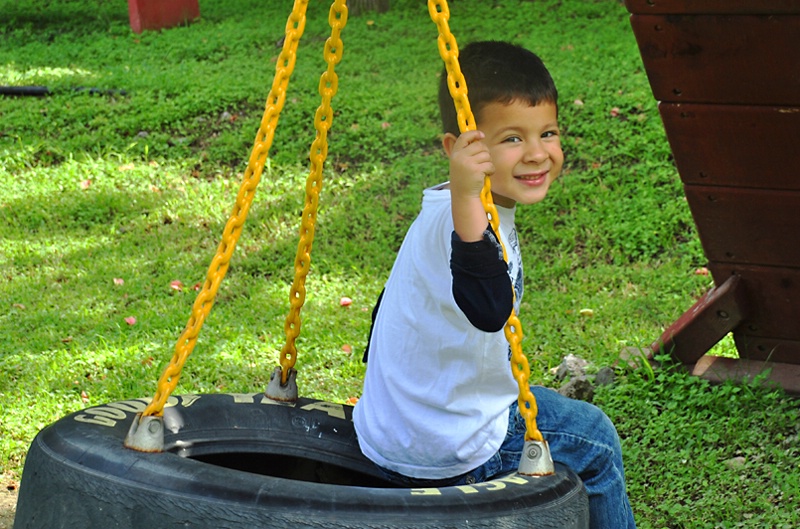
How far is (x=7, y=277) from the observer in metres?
6.10

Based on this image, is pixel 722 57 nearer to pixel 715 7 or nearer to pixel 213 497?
pixel 715 7

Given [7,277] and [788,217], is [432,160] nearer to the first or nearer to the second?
[7,277]

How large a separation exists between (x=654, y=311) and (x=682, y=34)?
192 centimetres

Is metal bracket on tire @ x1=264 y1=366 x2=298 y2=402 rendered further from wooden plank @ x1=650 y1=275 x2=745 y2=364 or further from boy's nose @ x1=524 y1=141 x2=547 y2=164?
wooden plank @ x1=650 y1=275 x2=745 y2=364

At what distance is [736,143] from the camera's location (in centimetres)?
391

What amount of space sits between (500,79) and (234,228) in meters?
0.74

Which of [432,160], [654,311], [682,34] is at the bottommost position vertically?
[654,311]

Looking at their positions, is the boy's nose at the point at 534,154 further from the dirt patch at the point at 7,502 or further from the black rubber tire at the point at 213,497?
the dirt patch at the point at 7,502

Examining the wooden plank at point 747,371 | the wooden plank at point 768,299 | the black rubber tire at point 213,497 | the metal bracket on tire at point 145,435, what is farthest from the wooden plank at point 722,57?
the metal bracket on tire at point 145,435

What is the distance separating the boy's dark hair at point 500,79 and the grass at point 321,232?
1.84m

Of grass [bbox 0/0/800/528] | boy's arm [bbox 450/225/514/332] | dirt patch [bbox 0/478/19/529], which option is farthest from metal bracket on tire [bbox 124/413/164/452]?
grass [bbox 0/0/800/528]

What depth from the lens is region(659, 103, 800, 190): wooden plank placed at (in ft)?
12.5

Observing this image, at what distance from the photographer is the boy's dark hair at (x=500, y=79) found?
2457mm

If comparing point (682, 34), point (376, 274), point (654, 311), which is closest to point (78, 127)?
point (376, 274)
